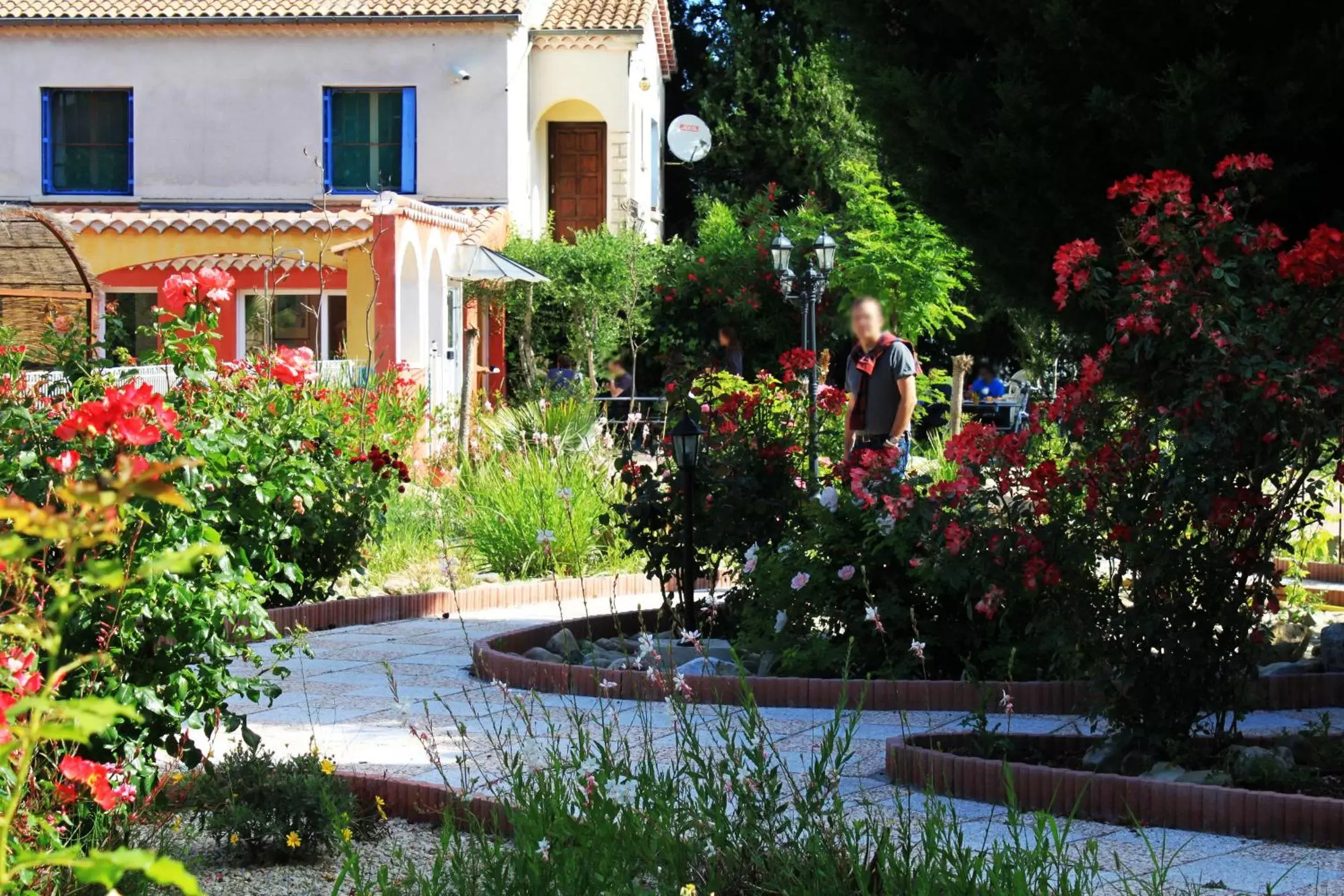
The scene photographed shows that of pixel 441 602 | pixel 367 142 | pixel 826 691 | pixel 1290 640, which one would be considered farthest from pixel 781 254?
pixel 826 691

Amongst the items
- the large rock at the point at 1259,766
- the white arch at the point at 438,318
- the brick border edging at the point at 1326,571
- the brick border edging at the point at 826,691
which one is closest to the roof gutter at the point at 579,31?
the white arch at the point at 438,318

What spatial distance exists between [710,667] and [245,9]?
18.7 m

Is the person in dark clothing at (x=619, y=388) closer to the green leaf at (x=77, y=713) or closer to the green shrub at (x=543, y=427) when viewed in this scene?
the green shrub at (x=543, y=427)

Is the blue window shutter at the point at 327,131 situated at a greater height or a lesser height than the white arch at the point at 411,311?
greater

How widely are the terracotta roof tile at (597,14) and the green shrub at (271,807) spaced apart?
70.7ft

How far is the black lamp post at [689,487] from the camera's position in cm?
796

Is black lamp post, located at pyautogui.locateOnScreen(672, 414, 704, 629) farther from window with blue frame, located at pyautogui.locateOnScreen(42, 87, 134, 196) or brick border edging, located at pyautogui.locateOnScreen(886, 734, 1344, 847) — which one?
window with blue frame, located at pyautogui.locateOnScreen(42, 87, 134, 196)

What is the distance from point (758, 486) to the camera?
8414 mm

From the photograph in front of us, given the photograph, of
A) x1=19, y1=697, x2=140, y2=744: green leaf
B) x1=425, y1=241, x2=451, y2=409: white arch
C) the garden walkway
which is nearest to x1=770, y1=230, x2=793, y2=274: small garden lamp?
x1=425, y1=241, x2=451, y2=409: white arch

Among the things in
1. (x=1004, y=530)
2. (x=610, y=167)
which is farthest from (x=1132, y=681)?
(x=610, y=167)

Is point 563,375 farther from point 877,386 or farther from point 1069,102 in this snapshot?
point 1069,102

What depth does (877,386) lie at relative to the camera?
9.24m

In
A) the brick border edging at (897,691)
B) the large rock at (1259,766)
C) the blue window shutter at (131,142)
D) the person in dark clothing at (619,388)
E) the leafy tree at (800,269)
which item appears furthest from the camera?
the blue window shutter at (131,142)

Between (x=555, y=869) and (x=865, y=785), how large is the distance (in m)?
2.10
